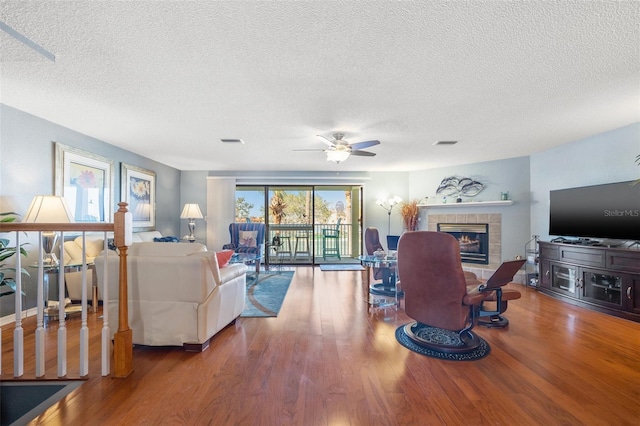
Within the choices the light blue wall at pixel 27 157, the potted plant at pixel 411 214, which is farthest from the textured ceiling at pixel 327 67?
the potted plant at pixel 411 214

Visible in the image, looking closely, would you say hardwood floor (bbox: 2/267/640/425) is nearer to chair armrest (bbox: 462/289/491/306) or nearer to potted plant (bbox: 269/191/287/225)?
chair armrest (bbox: 462/289/491/306)

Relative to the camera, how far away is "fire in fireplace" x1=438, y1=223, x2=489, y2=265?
5.79 m

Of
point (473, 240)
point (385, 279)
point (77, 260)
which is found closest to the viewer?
point (77, 260)

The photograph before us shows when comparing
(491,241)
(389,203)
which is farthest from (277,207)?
(491,241)

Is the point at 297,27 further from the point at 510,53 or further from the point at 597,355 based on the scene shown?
the point at 597,355

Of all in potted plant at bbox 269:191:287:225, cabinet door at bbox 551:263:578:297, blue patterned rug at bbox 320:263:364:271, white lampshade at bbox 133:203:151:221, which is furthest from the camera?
potted plant at bbox 269:191:287:225

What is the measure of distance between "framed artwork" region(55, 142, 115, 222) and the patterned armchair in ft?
7.35

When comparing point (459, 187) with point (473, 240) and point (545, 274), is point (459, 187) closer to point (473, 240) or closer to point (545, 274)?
point (473, 240)

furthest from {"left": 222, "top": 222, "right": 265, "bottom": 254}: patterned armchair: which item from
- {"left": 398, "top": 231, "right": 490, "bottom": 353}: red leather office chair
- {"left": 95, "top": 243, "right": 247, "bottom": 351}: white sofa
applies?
{"left": 398, "top": 231, "right": 490, "bottom": 353}: red leather office chair

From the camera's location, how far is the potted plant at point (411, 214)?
6.64 meters

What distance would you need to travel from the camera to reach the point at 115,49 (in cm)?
199

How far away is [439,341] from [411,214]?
4.31 m

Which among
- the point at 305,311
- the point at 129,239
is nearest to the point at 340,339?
the point at 305,311

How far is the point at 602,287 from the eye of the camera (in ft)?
11.8
